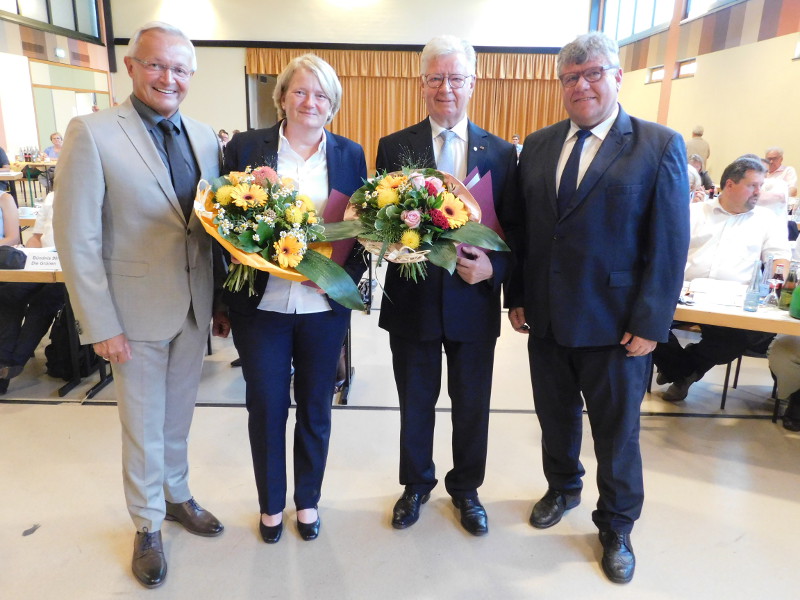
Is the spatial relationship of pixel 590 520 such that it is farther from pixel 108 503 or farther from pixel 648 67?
pixel 648 67

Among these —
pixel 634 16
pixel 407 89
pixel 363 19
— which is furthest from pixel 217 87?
pixel 634 16

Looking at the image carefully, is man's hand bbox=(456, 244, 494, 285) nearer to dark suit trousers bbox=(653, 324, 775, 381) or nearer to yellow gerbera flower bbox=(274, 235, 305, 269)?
yellow gerbera flower bbox=(274, 235, 305, 269)

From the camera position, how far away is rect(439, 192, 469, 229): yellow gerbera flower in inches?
61.7

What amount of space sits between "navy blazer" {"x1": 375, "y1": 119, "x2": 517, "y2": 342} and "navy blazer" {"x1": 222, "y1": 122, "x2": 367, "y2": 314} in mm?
109

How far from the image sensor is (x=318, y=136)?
1.80m

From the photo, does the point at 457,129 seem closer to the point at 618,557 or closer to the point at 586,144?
the point at 586,144

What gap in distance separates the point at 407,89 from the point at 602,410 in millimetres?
13321

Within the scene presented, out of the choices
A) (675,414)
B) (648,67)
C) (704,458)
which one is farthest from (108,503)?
(648,67)

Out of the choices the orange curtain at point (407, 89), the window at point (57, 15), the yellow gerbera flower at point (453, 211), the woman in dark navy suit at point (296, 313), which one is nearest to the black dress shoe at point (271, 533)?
the woman in dark navy suit at point (296, 313)

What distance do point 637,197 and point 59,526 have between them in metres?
2.43

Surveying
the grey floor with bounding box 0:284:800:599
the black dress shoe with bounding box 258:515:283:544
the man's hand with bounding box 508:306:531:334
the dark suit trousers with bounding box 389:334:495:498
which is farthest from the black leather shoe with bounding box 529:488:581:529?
the black dress shoe with bounding box 258:515:283:544

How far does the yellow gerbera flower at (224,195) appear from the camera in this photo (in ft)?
5.05

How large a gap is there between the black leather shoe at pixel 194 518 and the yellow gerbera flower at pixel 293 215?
4.16 feet

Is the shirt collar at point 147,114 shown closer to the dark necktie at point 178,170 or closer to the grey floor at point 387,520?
the dark necktie at point 178,170
